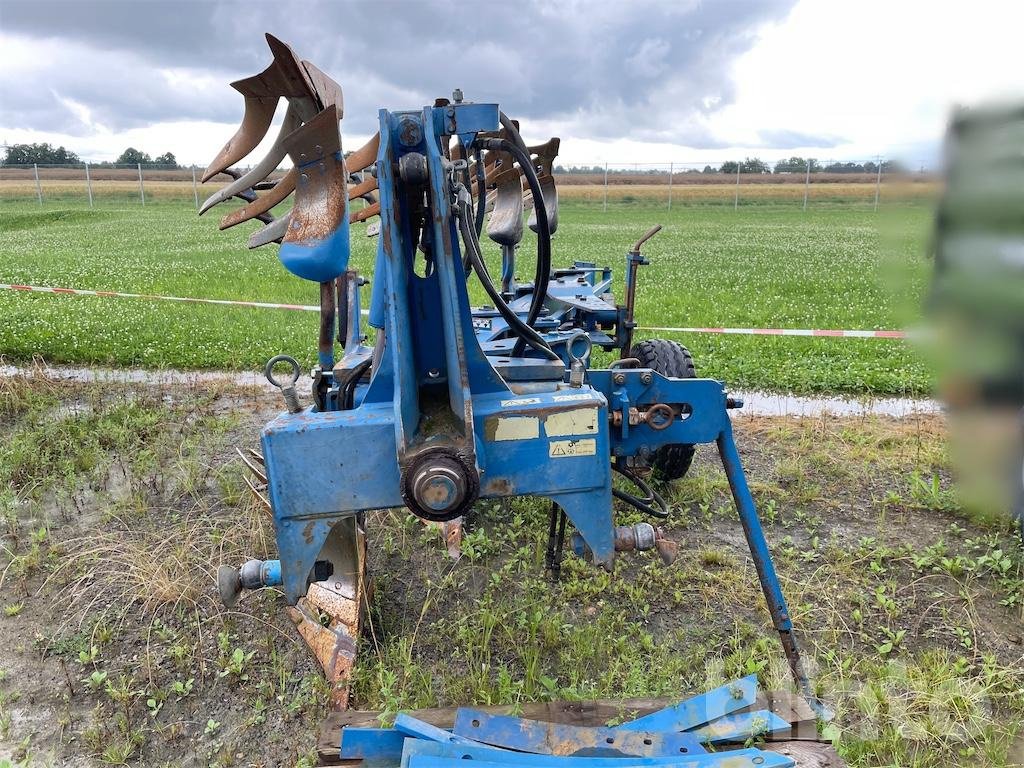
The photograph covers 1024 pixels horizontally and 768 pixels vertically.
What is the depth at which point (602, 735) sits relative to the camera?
8.69ft

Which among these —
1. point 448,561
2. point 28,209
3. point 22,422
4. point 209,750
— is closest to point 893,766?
point 448,561

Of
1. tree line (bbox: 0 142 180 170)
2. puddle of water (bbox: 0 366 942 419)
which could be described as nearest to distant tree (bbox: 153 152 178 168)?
tree line (bbox: 0 142 180 170)

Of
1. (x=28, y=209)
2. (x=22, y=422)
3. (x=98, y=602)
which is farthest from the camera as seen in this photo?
(x=28, y=209)

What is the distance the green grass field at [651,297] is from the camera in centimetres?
675

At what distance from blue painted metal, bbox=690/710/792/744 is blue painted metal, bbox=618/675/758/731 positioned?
0.10 ft

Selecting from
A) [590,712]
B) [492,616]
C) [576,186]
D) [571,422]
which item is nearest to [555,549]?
[492,616]

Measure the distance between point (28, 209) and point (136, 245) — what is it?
1405 cm

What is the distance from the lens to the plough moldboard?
8.11 feet

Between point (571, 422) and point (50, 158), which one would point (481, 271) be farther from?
point (50, 158)

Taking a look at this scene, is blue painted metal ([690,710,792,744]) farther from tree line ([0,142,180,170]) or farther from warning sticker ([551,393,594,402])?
tree line ([0,142,180,170])

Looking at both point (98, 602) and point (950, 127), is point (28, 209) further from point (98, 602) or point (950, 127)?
point (950, 127)

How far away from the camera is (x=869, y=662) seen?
3.09 m

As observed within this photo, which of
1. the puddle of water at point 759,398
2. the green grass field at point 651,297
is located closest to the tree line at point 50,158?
the green grass field at point 651,297

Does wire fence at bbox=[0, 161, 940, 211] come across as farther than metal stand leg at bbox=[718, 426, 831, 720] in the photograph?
Yes
